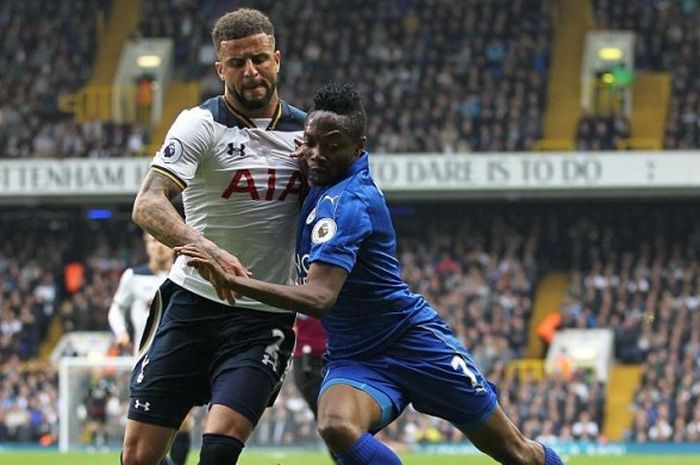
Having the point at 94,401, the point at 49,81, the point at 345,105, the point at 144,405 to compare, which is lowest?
the point at 94,401

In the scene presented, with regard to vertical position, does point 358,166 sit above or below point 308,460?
above

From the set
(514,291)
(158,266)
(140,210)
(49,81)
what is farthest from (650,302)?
(140,210)

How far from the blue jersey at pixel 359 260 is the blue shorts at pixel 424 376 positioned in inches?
2.0

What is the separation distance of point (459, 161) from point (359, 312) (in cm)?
2205

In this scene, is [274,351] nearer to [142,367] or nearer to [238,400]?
[238,400]

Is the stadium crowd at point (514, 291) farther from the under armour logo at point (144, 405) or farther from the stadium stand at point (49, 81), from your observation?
the under armour logo at point (144, 405)

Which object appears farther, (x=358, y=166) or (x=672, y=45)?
(x=672, y=45)

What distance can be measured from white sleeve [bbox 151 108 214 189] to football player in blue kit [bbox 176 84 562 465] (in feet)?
1.45

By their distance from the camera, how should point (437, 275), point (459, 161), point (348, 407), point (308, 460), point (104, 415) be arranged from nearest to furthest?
point (348, 407) → point (308, 460) → point (104, 415) → point (437, 275) → point (459, 161)

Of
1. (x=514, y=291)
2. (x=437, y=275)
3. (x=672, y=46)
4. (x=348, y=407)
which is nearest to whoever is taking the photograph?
(x=348, y=407)

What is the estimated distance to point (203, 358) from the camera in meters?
7.18

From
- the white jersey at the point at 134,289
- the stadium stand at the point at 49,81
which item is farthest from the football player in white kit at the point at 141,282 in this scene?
the stadium stand at the point at 49,81

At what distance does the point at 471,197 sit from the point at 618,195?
2792 millimetres

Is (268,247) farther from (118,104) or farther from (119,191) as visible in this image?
(118,104)
